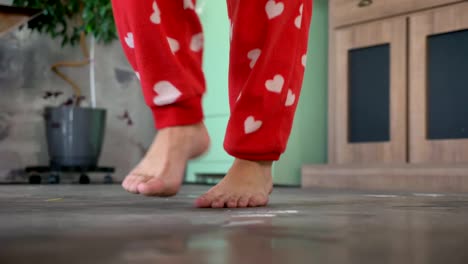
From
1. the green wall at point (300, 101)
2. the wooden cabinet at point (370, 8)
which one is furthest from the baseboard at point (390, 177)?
the wooden cabinet at point (370, 8)

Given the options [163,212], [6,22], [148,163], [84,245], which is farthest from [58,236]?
[6,22]

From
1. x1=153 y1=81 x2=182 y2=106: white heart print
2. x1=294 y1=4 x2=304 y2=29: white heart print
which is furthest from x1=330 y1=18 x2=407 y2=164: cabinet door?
x1=153 y1=81 x2=182 y2=106: white heart print

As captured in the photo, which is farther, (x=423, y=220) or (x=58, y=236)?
(x=423, y=220)

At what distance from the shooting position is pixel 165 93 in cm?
116

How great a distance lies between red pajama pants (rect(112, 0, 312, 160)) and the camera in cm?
111

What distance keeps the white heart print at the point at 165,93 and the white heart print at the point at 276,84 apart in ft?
0.51

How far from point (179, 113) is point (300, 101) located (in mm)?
1841

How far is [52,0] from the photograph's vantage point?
3.37 m

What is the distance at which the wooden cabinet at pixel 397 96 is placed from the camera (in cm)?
230

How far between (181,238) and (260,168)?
0.56 m

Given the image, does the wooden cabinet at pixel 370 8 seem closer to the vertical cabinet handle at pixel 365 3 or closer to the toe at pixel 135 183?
the vertical cabinet handle at pixel 365 3

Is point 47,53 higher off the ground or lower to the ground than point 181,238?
higher

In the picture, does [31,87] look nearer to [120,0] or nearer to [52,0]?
[52,0]

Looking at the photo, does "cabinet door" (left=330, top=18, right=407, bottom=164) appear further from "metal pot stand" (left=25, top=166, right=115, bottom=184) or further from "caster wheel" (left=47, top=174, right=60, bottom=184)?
"caster wheel" (left=47, top=174, right=60, bottom=184)
